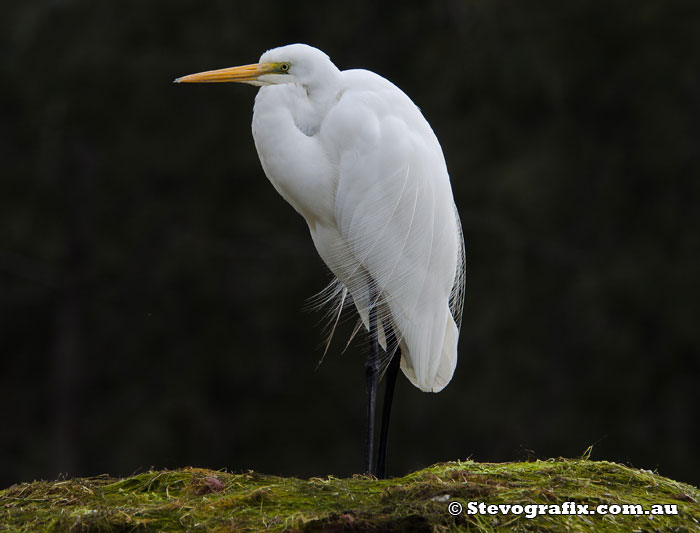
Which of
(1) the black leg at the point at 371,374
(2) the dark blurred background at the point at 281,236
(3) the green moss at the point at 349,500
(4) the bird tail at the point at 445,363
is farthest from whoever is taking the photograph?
(2) the dark blurred background at the point at 281,236

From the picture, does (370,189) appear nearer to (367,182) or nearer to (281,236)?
(367,182)

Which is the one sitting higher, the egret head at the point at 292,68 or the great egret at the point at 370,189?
the egret head at the point at 292,68

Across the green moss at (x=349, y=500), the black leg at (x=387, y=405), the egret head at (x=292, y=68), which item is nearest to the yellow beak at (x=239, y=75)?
the egret head at (x=292, y=68)

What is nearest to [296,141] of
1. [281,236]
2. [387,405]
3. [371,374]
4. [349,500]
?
[371,374]

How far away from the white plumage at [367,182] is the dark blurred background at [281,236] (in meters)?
4.23

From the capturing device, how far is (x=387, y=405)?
332 centimetres

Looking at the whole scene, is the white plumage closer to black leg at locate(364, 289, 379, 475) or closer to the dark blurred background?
black leg at locate(364, 289, 379, 475)

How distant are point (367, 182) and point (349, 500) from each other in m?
1.08

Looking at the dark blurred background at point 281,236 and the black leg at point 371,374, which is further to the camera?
the dark blurred background at point 281,236

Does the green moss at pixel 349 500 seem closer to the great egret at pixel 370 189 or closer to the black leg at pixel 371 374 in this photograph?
the black leg at pixel 371 374

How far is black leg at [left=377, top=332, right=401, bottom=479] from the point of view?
3213 mm

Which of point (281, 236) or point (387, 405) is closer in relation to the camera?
point (387, 405)

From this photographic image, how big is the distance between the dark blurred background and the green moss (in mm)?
4977

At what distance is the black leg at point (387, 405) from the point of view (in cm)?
321
